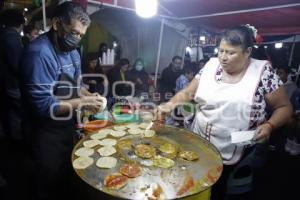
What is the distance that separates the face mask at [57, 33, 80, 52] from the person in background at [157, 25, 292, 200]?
1.44m

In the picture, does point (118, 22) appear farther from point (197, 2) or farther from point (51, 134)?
point (51, 134)

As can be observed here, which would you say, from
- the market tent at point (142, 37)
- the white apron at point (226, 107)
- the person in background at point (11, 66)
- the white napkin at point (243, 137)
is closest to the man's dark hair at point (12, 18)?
the person in background at point (11, 66)

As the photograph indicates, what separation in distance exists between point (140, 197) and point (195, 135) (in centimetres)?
116

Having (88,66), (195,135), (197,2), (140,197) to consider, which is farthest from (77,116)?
(197,2)

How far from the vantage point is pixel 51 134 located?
233cm

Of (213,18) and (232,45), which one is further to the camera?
(213,18)

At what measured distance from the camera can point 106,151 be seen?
2258 millimetres

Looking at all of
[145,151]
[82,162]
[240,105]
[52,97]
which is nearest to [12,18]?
[52,97]

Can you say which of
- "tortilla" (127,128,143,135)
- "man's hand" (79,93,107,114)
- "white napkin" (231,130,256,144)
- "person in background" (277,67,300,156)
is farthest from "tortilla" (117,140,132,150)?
"person in background" (277,67,300,156)

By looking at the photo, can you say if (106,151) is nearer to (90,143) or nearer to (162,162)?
(90,143)

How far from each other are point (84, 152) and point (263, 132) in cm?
163

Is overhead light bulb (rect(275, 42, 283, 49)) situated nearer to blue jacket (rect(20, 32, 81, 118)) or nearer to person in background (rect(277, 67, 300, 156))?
person in background (rect(277, 67, 300, 156))

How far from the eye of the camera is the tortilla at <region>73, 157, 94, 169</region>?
6.26ft

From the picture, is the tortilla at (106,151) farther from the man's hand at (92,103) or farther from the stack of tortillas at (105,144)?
the man's hand at (92,103)
